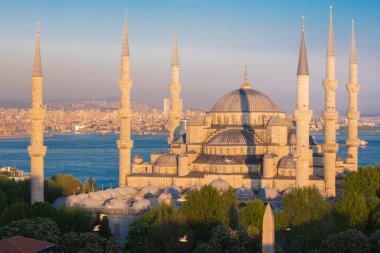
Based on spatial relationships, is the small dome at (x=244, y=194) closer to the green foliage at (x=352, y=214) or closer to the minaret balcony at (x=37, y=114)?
the green foliage at (x=352, y=214)

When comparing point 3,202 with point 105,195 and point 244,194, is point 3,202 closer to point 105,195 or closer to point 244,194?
point 105,195

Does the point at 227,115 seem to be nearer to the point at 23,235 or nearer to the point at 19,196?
the point at 19,196

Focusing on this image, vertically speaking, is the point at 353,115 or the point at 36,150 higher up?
the point at 353,115

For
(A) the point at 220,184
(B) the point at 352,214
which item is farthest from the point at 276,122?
(B) the point at 352,214

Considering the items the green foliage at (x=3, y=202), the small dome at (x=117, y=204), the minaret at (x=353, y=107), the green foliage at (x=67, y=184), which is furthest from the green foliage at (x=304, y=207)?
the green foliage at (x=67, y=184)

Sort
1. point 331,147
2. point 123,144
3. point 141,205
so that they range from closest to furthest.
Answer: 1. point 141,205
2. point 331,147
3. point 123,144

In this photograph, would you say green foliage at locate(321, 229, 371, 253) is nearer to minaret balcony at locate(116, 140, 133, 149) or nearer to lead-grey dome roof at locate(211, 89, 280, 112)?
minaret balcony at locate(116, 140, 133, 149)

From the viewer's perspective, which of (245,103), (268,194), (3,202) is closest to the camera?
(3,202)
